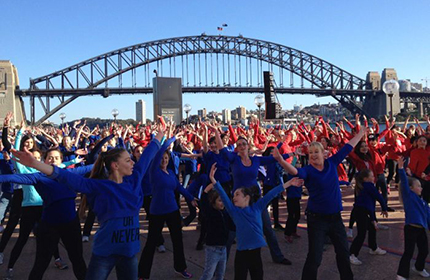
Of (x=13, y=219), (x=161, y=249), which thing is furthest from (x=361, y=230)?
(x=13, y=219)

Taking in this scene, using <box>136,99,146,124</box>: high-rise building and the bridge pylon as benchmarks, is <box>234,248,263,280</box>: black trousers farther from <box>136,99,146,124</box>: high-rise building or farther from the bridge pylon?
<box>136,99,146,124</box>: high-rise building

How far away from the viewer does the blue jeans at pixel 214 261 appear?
3424 mm

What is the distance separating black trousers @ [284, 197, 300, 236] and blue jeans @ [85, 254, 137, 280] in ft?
9.84

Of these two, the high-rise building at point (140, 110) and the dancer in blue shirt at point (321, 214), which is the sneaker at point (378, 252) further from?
the high-rise building at point (140, 110)

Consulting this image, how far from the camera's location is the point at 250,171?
4.62 m

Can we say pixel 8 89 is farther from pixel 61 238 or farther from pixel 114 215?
pixel 114 215

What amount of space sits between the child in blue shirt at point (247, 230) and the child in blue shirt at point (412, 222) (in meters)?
1.26

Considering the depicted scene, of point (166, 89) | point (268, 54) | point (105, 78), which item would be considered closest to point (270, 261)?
point (166, 89)

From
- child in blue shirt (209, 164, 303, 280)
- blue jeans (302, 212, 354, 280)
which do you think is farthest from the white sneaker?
child in blue shirt (209, 164, 303, 280)

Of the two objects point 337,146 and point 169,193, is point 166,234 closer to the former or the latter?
point 169,193

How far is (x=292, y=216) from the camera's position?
537 centimetres

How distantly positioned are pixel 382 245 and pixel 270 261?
1558 mm

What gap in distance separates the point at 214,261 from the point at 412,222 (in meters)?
1.99

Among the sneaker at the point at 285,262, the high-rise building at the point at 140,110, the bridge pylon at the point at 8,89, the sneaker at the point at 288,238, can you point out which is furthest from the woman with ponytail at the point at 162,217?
the high-rise building at the point at 140,110
